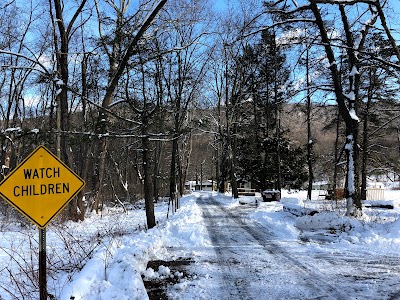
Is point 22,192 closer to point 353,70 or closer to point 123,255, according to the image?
point 123,255

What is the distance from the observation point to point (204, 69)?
87.1ft

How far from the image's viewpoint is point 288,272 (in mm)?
6660

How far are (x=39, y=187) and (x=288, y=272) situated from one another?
4.65m

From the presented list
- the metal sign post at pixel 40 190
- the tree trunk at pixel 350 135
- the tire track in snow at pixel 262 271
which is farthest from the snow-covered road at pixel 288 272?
the tree trunk at pixel 350 135

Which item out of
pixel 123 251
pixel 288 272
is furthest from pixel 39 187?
pixel 288 272

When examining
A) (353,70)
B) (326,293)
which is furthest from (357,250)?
(353,70)

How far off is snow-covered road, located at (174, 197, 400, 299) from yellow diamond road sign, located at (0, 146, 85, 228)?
2.43 metres

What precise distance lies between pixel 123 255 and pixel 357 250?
5570 millimetres

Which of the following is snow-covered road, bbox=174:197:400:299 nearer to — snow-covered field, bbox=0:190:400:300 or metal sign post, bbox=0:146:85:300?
snow-covered field, bbox=0:190:400:300

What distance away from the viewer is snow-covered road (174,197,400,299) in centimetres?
545

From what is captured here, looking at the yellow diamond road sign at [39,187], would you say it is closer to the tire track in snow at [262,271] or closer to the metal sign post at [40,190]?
the metal sign post at [40,190]

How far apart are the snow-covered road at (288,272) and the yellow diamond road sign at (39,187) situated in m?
2.43

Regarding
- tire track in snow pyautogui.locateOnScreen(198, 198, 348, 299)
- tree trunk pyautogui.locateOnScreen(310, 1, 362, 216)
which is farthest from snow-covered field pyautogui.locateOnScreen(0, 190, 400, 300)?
tree trunk pyautogui.locateOnScreen(310, 1, 362, 216)

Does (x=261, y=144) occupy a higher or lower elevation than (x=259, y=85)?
lower
